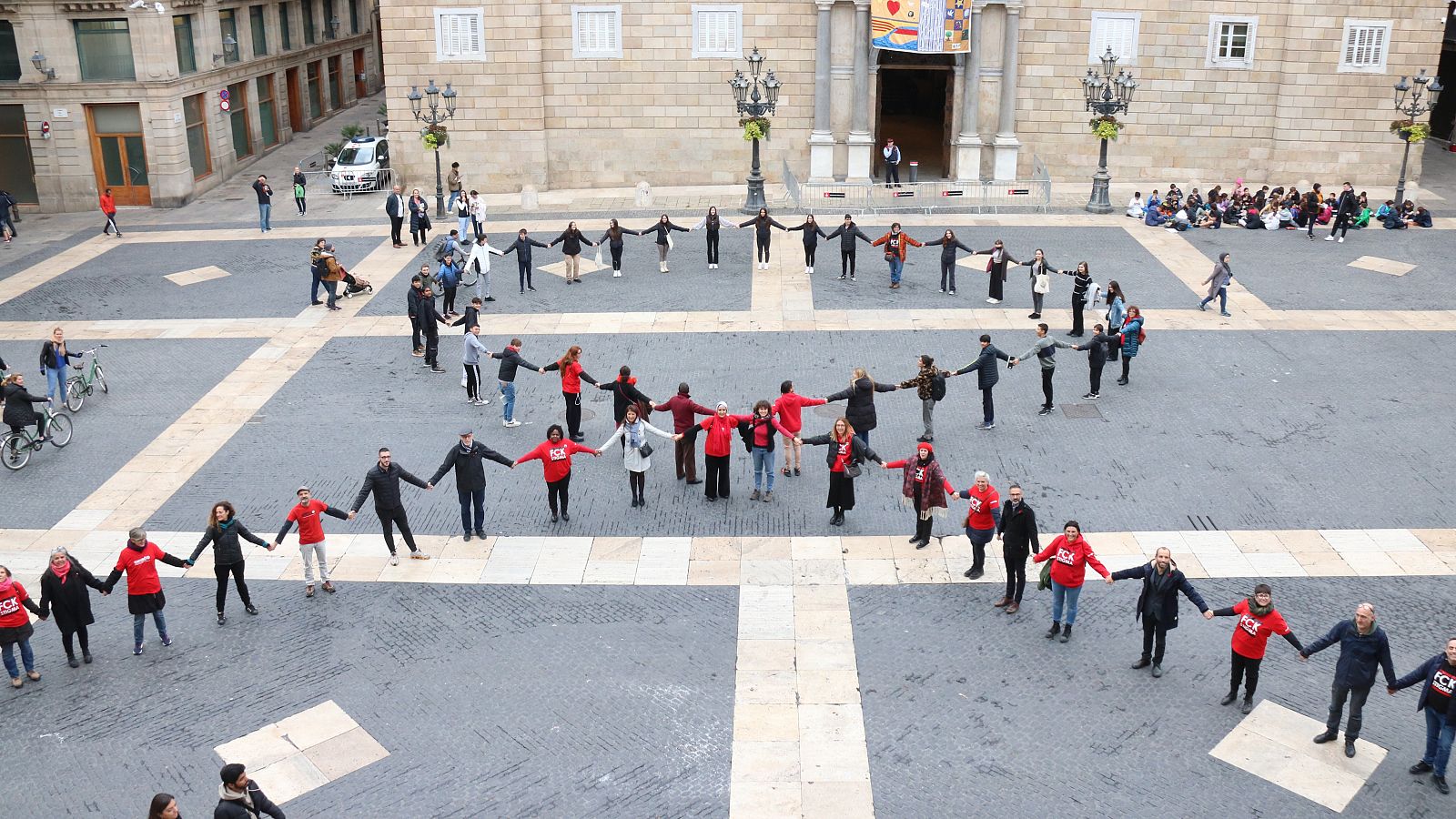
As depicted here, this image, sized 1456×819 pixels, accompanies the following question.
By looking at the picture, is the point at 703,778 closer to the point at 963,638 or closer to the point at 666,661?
the point at 666,661

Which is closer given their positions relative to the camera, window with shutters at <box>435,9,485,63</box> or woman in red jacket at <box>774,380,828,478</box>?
woman in red jacket at <box>774,380,828,478</box>

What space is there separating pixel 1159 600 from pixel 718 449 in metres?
6.64

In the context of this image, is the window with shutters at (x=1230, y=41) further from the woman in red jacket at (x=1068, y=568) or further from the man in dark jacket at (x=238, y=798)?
the man in dark jacket at (x=238, y=798)

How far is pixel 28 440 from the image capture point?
2000cm

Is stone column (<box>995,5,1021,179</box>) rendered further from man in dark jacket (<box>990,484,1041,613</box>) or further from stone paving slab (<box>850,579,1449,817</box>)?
man in dark jacket (<box>990,484,1041,613</box>)

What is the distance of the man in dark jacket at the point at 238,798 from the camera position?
10.3m

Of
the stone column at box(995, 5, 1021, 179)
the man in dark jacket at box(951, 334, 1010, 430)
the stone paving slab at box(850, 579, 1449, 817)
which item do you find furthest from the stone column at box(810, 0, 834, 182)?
the stone paving slab at box(850, 579, 1449, 817)

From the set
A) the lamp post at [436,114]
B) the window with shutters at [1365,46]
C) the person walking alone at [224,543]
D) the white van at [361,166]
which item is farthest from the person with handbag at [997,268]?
the white van at [361,166]

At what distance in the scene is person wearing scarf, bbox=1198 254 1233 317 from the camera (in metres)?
25.8

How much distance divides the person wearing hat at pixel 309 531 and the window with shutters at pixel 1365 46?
3369 centimetres

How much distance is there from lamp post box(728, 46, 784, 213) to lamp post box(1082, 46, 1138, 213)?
344 inches

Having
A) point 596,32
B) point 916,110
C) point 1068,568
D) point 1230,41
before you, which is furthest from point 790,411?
point 916,110

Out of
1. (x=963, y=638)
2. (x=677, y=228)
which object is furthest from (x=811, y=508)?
(x=677, y=228)

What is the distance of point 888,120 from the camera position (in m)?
50.3
